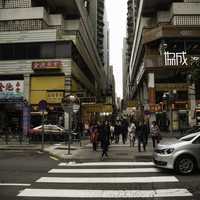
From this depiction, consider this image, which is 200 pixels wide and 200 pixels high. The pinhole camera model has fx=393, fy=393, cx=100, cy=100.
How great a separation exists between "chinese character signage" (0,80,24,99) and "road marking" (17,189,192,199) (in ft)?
104

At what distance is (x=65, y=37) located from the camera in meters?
42.9

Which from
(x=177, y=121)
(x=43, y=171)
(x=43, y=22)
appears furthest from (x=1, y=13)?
(x=43, y=171)

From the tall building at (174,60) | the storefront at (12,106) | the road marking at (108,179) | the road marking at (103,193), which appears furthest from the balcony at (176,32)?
Result: the road marking at (103,193)

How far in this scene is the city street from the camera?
32.1 ft

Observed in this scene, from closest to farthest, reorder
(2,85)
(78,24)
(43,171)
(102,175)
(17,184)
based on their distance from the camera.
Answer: (17,184) < (102,175) < (43,171) < (2,85) < (78,24)

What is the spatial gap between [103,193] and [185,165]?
3797mm

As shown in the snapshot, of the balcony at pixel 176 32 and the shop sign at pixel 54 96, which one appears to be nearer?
the shop sign at pixel 54 96

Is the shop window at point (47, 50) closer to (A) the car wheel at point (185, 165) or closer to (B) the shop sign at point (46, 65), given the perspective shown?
(B) the shop sign at point (46, 65)

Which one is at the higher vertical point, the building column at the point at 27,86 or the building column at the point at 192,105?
the building column at the point at 27,86

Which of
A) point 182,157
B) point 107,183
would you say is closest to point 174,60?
point 182,157

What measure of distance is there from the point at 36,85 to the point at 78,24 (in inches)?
460

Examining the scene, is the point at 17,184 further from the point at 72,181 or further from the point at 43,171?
the point at 43,171

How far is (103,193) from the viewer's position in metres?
10.0

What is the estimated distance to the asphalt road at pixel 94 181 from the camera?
977 centimetres
